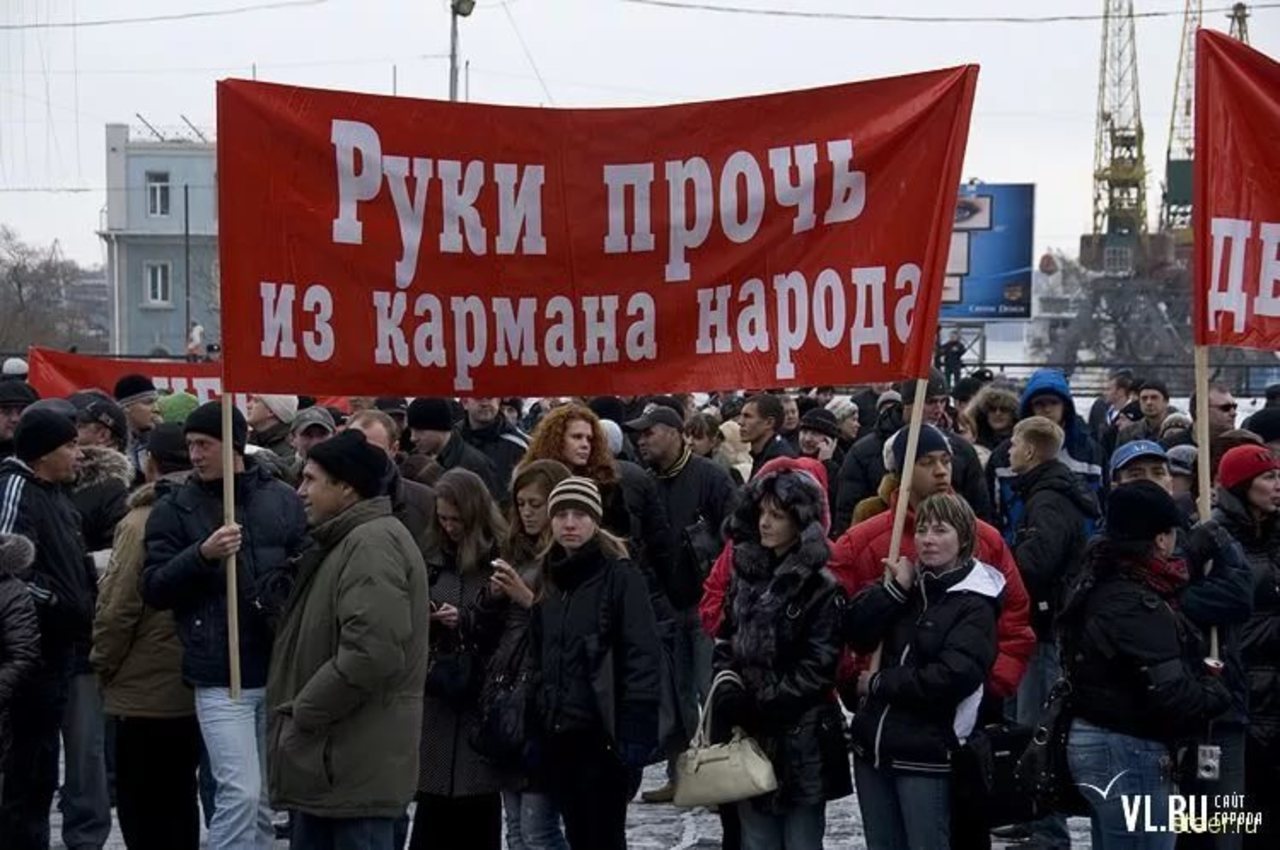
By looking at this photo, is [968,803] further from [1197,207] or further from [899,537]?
[1197,207]

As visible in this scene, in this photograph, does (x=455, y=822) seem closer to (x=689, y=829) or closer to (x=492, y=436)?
(x=689, y=829)

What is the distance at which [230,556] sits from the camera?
718cm

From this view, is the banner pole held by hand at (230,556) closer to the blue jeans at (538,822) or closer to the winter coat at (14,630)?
the winter coat at (14,630)

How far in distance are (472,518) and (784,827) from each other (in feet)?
5.22

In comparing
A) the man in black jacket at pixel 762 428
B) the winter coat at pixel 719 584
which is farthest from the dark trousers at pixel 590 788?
the man in black jacket at pixel 762 428

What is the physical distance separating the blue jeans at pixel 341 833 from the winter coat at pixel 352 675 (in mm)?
71

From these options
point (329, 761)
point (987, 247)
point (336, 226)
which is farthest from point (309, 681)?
point (987, 247)

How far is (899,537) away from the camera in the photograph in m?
6.93

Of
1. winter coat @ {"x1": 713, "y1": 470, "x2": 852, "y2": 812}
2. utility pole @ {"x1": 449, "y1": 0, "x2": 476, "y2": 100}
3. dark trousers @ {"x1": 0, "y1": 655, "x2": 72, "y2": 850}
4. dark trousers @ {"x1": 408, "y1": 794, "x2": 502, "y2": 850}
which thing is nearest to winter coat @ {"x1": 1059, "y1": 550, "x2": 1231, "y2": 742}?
winter coat @ {"x1": 713, "y1": 470, "x2": 852, "y2": 812}

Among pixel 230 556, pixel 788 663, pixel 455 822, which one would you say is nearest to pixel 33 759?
pixel 230 556

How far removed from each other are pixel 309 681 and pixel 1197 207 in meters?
3.54

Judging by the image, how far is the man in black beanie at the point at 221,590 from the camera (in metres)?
7.52

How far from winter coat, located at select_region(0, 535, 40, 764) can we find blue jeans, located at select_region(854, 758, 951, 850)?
300 cm

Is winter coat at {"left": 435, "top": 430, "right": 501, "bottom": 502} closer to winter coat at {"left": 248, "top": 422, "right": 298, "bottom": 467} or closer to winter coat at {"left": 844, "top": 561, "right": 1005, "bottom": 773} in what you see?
winter coat at {"left": 248, "top": 422, "right": 298, "bottom": 467}
